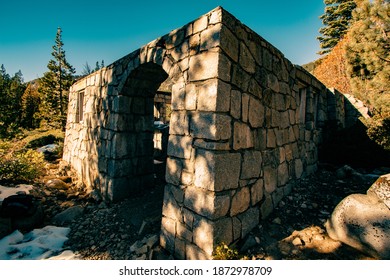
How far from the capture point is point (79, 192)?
15.7ft

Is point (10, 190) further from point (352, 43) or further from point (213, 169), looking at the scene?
point (352, 43)

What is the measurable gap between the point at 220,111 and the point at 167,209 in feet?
4.71

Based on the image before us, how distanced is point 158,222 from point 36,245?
5.67 feet

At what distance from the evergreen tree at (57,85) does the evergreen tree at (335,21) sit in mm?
21807

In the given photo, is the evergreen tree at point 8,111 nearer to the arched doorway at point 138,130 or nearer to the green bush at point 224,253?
the arched doorway at point 138,130

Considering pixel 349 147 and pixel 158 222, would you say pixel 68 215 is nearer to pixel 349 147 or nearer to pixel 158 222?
pixel 158 222

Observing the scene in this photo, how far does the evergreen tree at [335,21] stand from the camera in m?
17.5

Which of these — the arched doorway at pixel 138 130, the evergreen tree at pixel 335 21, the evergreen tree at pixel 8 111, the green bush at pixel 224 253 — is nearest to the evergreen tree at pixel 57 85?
the evergreen tree at pixel 8 111

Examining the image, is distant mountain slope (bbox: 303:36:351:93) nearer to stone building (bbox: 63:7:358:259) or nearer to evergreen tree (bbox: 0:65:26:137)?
stone building (bbox: 63:7:358:259)

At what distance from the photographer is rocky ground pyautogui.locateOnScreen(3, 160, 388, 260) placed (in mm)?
2355

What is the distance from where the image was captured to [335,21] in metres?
18.3

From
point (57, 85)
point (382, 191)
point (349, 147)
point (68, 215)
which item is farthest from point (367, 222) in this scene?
point (57, 85)

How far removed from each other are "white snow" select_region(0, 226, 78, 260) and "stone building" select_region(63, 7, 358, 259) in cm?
107
